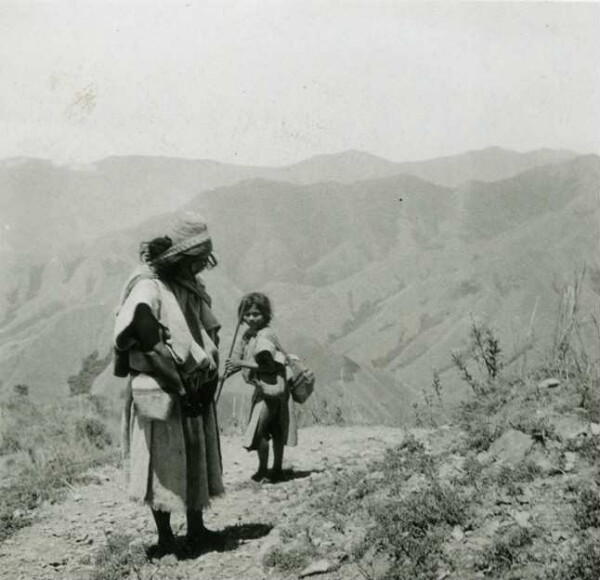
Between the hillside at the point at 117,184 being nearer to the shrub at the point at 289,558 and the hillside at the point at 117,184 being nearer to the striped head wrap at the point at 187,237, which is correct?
the striped head wrap at the point at 187,237

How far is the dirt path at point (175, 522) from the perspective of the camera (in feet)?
13.1

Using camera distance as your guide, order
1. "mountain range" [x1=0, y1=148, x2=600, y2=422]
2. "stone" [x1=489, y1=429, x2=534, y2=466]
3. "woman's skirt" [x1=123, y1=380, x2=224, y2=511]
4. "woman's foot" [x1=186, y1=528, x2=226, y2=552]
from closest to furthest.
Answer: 1. "woman's skirt" [x1=123, y1=380, x2=224, y2=511]
2. "woman's foot" [x1=186, y1=528, x2=226, y2=552]
3. "stone" [x1=489, y1=429, x2=534, y2=466]
4. "mountain range" [x1=0, y1=148, x2=600, y2=422]

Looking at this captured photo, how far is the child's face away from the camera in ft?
18.7

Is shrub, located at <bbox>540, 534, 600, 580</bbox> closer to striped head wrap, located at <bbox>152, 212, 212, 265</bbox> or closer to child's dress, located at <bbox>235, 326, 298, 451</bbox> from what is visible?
striped head wrap, located at <bbox>152, 212, 212, 265</bbox>

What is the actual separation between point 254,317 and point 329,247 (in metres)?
58.3

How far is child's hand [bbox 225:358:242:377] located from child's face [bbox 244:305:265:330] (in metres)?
0.34

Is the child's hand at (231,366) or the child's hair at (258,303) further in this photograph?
the child's hair at (258,303)

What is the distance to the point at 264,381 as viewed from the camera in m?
5.75

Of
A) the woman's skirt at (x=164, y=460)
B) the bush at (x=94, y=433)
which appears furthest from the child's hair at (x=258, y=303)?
the bush at (x=94, y=433)

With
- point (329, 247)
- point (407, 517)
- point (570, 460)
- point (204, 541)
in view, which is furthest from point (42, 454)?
point (329, 247)

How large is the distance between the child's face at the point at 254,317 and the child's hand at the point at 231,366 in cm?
34

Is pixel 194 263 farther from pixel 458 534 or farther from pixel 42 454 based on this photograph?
pixel 42 454

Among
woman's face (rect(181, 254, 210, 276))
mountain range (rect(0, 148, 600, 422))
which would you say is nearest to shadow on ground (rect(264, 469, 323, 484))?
woman's face (rect(181, 254, 210, 276))

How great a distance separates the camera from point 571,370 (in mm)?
5984
